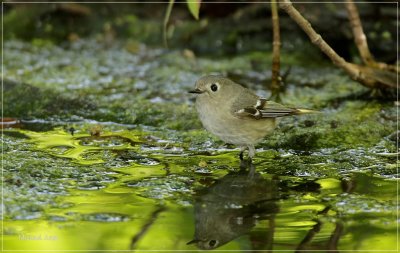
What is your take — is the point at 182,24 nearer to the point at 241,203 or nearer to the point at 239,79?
the point at 239,79

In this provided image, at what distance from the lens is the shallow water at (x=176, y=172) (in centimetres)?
339

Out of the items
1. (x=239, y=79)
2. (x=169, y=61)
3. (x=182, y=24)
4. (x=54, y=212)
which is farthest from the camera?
(x=182, y=24)

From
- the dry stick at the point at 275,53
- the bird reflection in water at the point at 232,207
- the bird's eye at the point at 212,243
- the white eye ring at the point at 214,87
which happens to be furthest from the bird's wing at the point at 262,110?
the bird's eye at the point at 212,243

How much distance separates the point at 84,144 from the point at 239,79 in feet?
7.45

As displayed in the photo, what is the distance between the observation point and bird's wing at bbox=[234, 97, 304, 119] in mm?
4867

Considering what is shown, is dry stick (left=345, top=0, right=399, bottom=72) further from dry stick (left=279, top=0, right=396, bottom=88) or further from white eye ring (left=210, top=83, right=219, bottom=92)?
white eye ring (left=210, top=83, right=219, bottom=92)

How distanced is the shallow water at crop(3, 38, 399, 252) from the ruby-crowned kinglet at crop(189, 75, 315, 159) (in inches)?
6.7

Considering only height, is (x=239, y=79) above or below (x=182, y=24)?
below

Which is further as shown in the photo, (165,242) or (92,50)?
(92,50)

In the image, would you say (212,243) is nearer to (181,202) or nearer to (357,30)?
(181,202)

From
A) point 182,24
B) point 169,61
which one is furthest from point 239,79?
point 182,24

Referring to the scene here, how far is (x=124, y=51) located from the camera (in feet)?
25.9

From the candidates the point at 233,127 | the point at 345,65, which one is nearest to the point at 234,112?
the point at 233,127

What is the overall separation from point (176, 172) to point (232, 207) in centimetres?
71
